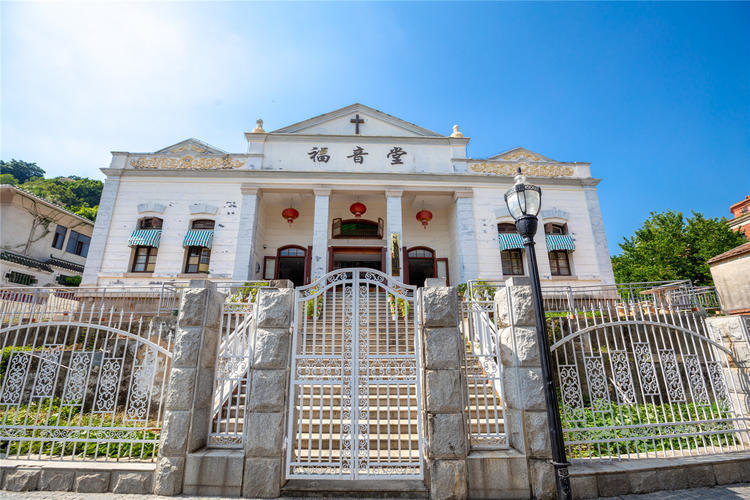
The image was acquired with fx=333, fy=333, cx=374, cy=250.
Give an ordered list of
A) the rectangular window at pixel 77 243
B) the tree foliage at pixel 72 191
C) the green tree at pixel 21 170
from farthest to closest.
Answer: the green tree at pixel 21 170 < the tree foliage at pixel 72 191 < the rectangular window at pixel 77 243

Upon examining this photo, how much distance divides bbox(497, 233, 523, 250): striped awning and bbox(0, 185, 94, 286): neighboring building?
1972cm

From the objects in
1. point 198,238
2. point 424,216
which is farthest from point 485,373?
point 198,238

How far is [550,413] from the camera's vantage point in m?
3.36

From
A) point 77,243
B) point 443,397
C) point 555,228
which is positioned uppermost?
point 77,243

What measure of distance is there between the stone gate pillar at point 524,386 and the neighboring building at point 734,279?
15.8 ft

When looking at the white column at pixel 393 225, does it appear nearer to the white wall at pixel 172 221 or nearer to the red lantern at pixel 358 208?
the red lantern at pixel 358 208

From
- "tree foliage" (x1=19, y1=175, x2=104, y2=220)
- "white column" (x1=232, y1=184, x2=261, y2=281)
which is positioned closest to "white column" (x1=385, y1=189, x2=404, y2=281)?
"white column" (x1=232, y1=184, x2=261, y2=281)

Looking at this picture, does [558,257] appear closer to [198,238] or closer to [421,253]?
[421,253]

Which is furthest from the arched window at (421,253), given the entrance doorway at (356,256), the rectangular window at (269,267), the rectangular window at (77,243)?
the rectangular window at (77,243)

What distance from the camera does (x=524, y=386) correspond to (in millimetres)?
3873

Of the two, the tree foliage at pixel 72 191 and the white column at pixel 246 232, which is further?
the tree foliage at pixel 72 191

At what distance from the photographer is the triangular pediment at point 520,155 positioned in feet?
46.1

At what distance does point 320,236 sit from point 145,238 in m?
6.34

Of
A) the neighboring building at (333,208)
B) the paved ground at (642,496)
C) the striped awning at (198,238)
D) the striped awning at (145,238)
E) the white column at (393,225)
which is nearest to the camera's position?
the paved ground at (642,496)
